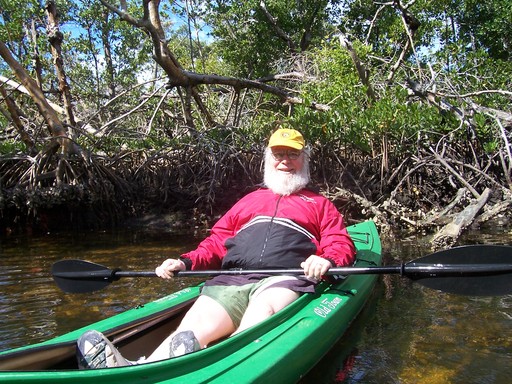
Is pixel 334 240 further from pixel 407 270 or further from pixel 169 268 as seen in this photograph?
pixel 169 268

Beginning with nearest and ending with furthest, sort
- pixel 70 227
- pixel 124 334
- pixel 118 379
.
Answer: pixel 118 379 → pixel 124 334 → pixel 70 227

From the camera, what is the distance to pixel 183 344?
231 centimetres

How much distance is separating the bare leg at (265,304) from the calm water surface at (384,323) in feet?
1.37

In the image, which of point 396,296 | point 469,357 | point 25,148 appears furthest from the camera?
point 25,148

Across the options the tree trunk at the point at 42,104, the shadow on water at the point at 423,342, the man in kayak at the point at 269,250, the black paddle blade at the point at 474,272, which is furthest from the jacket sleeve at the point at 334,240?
the tree trunk at the point at 42,104

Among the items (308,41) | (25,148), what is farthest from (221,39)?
(25,148)

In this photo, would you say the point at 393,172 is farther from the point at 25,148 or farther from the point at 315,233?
the point at 25,148

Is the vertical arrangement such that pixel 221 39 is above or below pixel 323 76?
above

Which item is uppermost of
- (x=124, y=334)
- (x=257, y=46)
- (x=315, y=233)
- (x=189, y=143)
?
(x=257, y=46)

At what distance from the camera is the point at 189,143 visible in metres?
8.50

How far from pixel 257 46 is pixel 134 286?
8.98 metres

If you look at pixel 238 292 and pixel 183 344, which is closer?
pixel 183 344

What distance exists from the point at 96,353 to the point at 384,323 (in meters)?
2.17

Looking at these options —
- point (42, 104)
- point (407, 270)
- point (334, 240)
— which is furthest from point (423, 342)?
point (42, 104)
